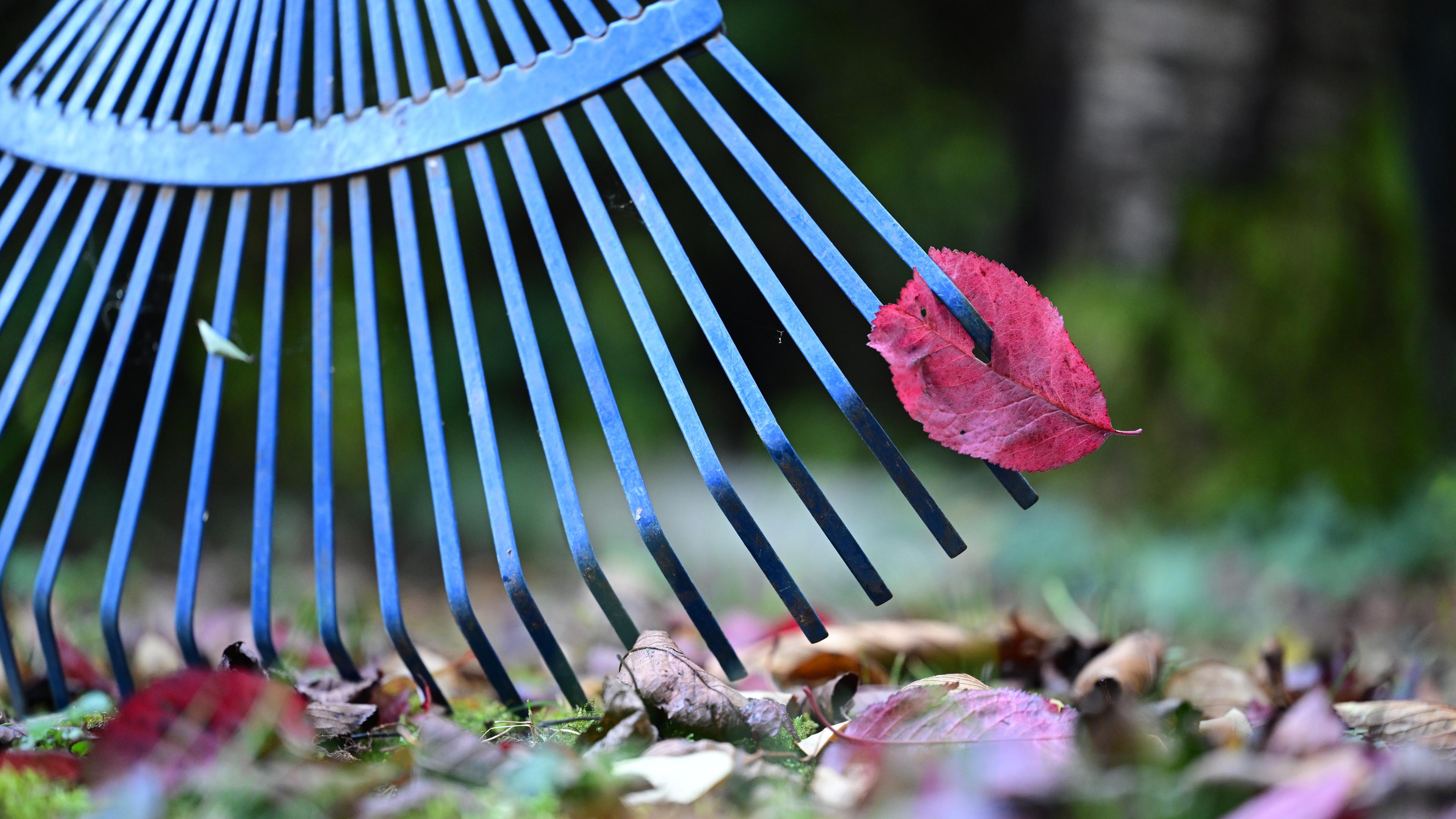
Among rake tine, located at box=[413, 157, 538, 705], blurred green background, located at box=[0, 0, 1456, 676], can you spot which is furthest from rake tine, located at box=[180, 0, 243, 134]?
blurred green background, located at box=[0, 0, 1456, 676]

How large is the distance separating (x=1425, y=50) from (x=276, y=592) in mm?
4968

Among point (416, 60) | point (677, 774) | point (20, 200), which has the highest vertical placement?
point (416, 60)

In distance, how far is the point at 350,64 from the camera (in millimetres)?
1119

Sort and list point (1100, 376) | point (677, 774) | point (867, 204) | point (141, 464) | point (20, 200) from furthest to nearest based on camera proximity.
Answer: point (1100, 376)
point (20, 200)
point (141, 464)
point (867, 204)
point (677, 774)

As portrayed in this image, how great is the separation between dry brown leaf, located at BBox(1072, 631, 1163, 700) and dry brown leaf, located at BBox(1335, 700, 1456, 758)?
0.22m

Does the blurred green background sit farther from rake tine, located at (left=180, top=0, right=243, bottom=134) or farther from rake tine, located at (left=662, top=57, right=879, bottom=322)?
rake tine, located at (left=662, top=57, right=879, bottom=322)

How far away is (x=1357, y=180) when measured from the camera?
2910mm

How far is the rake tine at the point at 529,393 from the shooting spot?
3.22ft

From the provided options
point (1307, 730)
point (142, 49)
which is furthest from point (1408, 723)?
point (142, 49)

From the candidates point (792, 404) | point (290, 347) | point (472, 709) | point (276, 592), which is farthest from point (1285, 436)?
point (290, 347)

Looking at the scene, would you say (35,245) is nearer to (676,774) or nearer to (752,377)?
(752,377)

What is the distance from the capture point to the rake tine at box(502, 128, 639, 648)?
0.97 metres

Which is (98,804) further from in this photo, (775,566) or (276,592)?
(276,592)

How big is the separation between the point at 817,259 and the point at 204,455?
751 millimetres
